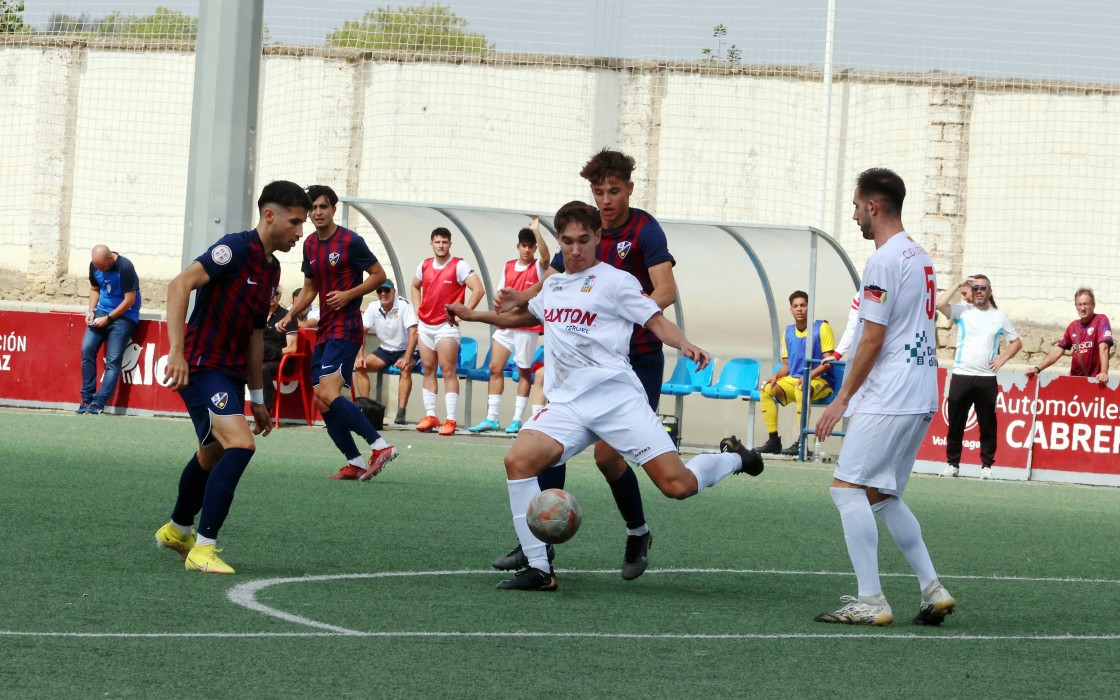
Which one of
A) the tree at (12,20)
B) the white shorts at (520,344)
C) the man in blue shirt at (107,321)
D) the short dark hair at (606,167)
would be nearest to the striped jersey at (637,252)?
the short dark hair at (606,167)

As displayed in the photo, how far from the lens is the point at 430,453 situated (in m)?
15.2

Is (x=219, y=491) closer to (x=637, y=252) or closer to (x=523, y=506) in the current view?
(x=523, y=506)

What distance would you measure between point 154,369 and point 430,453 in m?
5.46

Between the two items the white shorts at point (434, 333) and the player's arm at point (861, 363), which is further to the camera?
the white shorts at point (434, 333)

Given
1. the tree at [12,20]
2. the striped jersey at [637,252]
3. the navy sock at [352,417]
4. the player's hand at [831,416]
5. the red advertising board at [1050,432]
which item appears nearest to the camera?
the player's hand at [831,416]

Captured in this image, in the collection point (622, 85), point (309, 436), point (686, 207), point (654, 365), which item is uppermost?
point (622, 85)

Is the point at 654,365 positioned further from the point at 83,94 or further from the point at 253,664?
the point at 83,94

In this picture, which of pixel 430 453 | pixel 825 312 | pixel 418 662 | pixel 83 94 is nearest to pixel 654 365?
pixel 418 662

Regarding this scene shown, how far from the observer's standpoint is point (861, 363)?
246 inches

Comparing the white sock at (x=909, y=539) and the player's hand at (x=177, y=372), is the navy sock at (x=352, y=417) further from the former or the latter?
the white sock at (x=909, y=539)

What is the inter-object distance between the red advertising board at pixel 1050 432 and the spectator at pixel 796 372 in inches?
49.3

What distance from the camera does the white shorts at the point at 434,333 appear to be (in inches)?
720

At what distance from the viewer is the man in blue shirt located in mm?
18984

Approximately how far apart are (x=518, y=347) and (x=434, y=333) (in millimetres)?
991
